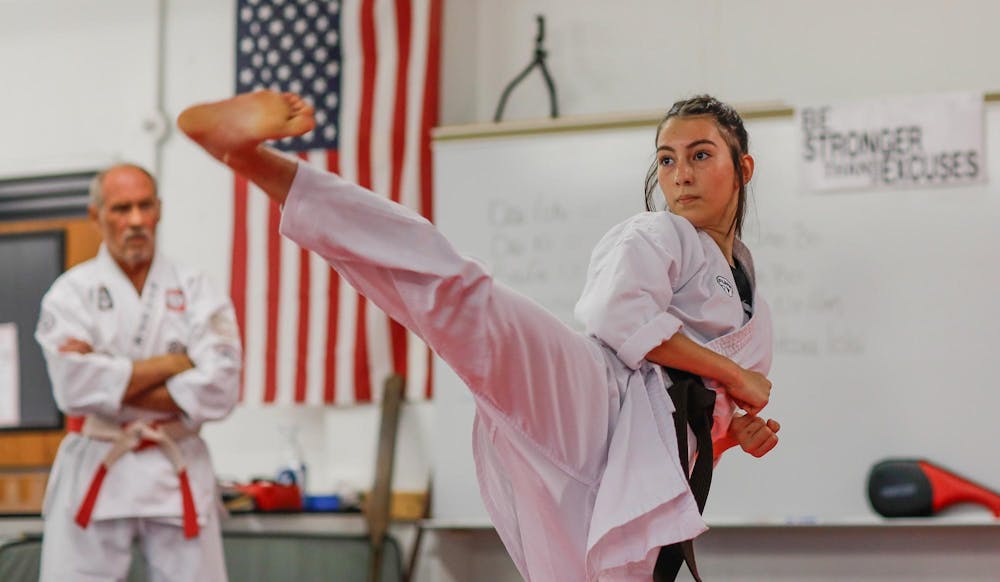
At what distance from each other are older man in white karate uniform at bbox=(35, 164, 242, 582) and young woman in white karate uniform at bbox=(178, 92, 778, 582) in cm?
153

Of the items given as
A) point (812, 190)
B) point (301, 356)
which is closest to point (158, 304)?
point (301, 356)

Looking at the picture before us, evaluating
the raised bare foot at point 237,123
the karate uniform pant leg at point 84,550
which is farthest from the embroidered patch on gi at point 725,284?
the karate uniform pant leg at point 84,550

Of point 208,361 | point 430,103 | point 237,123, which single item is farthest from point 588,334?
point 430,103

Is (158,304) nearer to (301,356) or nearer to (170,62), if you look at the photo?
(301,356)

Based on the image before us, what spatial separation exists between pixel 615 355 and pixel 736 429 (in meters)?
0.35

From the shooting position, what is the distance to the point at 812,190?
495 centimetres

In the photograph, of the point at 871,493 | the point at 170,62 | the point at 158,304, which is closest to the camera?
the point at 158,304

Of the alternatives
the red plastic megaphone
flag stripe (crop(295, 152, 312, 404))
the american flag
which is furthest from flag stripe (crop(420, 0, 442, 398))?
the red plastic megaphone

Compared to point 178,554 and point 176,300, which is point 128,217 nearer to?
point 176,300

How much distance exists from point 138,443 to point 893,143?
2922 mm

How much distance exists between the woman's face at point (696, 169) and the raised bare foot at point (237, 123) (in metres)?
0.87

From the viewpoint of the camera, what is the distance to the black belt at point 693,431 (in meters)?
2.41

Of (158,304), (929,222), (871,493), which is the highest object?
(929,222)

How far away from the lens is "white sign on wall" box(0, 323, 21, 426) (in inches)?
242
